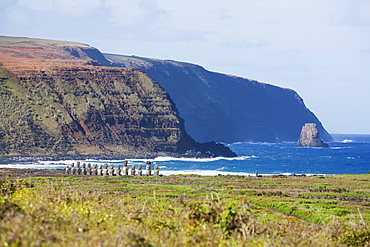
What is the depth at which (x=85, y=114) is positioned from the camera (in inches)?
5723

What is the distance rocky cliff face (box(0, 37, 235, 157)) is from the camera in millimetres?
132250

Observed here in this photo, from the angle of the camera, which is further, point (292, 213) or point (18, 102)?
point (18, 102)

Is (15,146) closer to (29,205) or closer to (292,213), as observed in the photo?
(292,213)

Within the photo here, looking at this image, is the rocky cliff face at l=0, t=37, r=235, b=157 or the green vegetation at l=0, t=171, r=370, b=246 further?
the rocky cliff face at l=0, t=37, r=235, b=157

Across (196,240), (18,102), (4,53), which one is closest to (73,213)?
(196,240)

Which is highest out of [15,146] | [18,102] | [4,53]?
[4,53]

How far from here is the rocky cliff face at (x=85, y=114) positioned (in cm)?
13225

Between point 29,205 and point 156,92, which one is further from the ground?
point 156,92

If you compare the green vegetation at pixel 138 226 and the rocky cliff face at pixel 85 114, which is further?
the rocky cliff face at pixel 85 114

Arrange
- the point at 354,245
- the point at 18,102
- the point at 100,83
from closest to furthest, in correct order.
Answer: the point at 354,245 < the point at 18,102 < the point at 100,83

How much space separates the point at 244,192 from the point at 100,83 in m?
122

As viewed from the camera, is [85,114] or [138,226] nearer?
[138,226]

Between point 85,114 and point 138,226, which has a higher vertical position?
point 85,114

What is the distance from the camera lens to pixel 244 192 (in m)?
42.6
